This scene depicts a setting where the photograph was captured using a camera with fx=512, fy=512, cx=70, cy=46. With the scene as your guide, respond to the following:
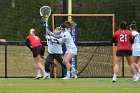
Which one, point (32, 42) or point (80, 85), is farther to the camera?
point (32, 42)

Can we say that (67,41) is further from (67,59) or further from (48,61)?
(48,61)

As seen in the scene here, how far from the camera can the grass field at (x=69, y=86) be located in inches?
531

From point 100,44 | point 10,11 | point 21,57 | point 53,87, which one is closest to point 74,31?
point 100,44

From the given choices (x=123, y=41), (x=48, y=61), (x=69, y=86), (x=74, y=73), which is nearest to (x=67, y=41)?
(x=48, y=61)

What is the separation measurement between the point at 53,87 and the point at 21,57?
39.1 ft

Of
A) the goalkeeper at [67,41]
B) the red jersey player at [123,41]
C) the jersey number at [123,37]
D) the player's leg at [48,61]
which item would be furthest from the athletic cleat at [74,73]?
the jersey number at [123,37]

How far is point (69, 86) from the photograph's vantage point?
47.8ft

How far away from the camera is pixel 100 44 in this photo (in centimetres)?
1844

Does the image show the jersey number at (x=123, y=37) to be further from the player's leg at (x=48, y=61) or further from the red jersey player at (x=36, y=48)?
the red jersey player at (x=36, y=48)

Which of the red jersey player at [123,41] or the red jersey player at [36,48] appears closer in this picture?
the red jersey player at [123,41]

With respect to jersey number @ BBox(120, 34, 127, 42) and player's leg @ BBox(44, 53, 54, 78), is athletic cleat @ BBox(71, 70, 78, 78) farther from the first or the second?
jersey number @ BBox(120, 34, 127, 42)

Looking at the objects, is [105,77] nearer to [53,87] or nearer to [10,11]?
[53,87]

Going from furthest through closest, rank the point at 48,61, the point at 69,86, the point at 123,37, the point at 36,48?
1. the point at 48,61
2. the point at 36,48
3. the point at 123,37
4. the point at 69,86

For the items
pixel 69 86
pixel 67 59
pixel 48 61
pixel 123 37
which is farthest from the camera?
pixel 48 61
